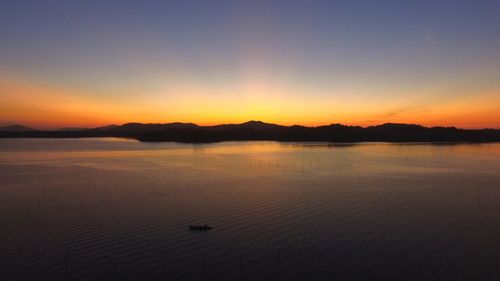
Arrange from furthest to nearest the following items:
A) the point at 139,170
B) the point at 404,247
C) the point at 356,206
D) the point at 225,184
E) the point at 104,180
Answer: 1. the point at 139,170
2. the point at 104,180
3. the point at 225,184
4. the point at 356,206
5. the point at 404,247

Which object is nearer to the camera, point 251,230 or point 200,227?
point 200,227

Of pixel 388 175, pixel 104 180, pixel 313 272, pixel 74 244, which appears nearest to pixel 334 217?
pixel 313 272

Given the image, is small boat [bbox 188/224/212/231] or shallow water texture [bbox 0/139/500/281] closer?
shallow water texture [bbox 0/139/500/281]

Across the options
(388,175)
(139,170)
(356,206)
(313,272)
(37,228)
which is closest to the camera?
(313,272)

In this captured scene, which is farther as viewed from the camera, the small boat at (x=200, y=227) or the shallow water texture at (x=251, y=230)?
the small boat at (x=200, y=227)

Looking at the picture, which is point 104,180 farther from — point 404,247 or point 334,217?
point 404,247

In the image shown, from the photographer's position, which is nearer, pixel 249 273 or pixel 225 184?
pixel 249 273

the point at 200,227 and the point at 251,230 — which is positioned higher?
the point at 200,227
